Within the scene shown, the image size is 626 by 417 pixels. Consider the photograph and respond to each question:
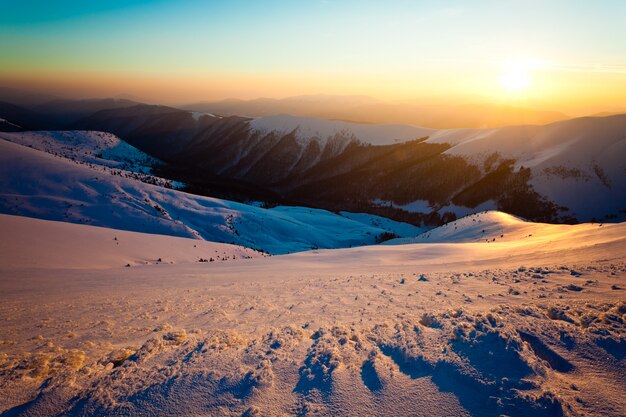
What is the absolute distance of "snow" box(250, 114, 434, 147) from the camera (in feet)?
335

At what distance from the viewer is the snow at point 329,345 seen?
304 centimetres

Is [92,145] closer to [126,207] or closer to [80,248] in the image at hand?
[126,207]

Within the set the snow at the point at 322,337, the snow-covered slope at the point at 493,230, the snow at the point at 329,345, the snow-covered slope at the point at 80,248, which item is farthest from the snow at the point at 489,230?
the snow-covered slope at the point at 80,248

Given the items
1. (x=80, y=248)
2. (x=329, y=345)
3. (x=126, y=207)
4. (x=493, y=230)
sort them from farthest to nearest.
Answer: (x=126, y=207) < (x=493, y=230) < (x=80, y=248) < (x=329, y=345)

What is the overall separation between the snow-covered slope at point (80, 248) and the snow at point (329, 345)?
335 centimetres

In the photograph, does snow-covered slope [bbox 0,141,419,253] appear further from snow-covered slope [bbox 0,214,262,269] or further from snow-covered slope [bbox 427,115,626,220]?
snow-covered slope [bbox 427,115,626,220]

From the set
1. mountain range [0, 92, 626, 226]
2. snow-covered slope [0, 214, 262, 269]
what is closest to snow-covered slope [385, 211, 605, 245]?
snow-covered slope [0, 214, 262, 269]

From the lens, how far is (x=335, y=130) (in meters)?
117

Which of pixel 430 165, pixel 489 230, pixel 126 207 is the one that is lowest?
pixel 489 230

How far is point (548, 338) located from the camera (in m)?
3.88

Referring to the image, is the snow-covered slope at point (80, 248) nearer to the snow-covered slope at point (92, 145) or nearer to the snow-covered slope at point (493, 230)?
the snow-covered slope at point (493, 230)

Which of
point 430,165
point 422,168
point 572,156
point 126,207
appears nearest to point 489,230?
point 126,207

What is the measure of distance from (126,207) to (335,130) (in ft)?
329

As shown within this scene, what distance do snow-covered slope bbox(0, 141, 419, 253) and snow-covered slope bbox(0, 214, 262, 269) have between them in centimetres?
654
